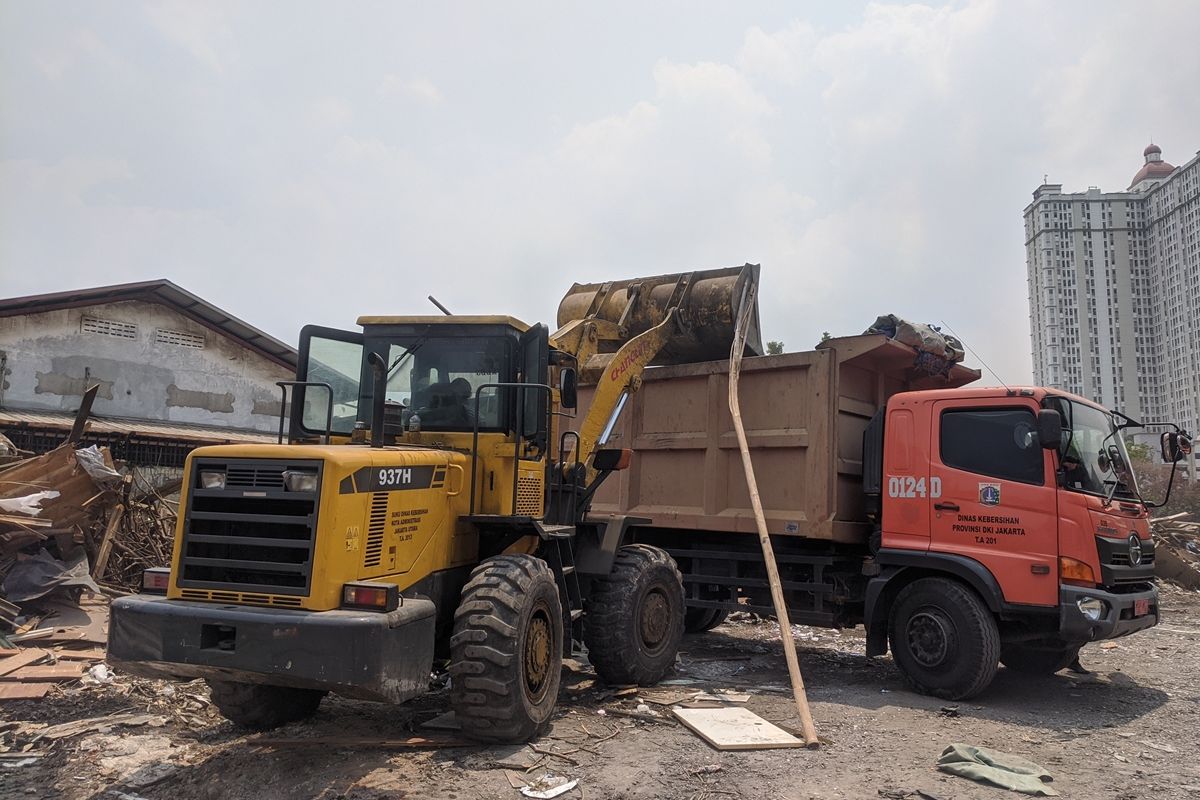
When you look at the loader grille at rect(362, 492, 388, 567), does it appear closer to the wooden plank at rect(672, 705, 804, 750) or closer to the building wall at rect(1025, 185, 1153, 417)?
the wooden plank at rect(672, 705, 804, 750)

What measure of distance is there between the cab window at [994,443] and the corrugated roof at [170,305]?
15975mm

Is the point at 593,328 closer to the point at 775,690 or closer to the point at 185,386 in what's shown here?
the point at 775,690

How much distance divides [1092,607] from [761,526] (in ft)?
8.02

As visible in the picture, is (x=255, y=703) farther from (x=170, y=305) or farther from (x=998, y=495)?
(x=170, y=305)

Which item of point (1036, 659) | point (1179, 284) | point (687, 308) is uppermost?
point (1179, 284)

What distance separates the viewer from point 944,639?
20.3 ft

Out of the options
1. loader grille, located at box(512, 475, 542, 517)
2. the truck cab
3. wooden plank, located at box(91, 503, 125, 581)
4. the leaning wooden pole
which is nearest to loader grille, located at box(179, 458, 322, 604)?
loader grille, located at box(512, 475, 542, 517)

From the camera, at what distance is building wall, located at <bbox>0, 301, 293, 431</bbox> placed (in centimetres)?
1552

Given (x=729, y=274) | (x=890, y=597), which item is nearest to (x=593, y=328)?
(x=729, y=274)

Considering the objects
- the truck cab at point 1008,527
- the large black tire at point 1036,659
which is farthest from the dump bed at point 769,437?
the large black tire at point 1036,659

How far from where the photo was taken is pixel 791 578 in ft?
24.1

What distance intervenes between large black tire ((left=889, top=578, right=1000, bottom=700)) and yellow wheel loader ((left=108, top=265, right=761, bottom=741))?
180 centimetres

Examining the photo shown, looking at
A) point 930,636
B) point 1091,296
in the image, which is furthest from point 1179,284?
point 930,636

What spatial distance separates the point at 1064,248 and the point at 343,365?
6927 centimetres
